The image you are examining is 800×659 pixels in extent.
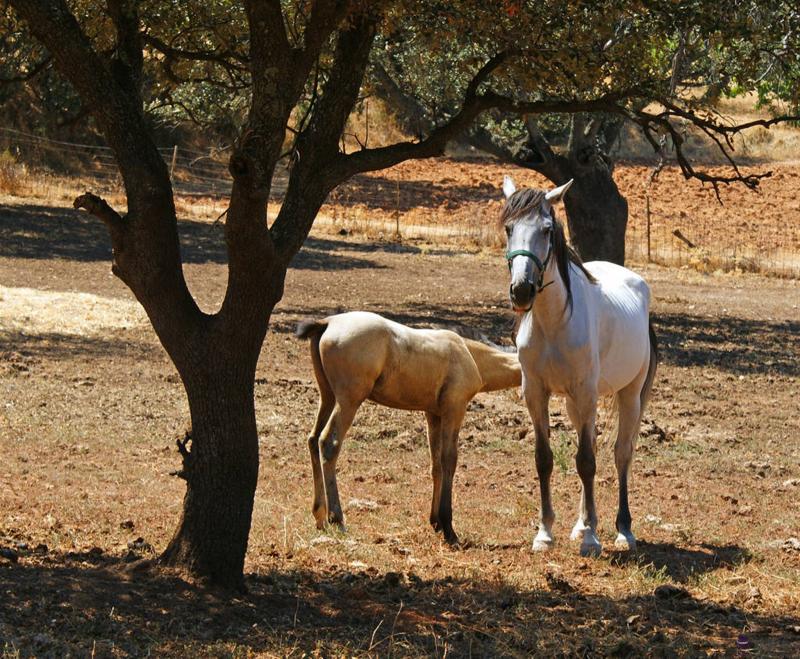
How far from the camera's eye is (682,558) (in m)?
8.41

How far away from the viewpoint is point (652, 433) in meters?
12.2

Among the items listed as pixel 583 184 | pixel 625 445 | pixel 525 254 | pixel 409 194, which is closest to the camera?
pixel 525 254

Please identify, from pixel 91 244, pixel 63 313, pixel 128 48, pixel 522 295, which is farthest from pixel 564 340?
pixel 91 244

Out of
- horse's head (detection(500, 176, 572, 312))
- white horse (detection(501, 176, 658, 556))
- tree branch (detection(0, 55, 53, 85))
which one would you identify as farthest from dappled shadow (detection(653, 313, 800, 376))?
tree branch (detection(0, 55, 53, 85))

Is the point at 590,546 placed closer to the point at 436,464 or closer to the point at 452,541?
the point at 452,541

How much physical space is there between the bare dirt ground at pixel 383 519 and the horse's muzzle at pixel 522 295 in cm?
168

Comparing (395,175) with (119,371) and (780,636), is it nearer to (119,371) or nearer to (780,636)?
(119,371)

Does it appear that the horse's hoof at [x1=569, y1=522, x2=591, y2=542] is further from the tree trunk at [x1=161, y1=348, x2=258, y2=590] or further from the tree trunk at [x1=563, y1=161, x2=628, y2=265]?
the tree trunk at [x1=563, y1=161, x2=628, y2=265]

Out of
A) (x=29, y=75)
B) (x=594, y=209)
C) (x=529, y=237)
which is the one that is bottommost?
(x=529, y=237)

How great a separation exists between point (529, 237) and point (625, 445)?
7.63 ft

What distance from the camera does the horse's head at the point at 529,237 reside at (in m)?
7.79

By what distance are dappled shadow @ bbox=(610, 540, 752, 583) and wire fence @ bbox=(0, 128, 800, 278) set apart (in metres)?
20.4

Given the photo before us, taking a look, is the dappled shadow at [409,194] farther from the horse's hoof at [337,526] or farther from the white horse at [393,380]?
the horse's hoof at [337,526]

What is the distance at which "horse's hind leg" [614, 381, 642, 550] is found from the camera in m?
8.85
